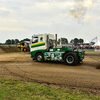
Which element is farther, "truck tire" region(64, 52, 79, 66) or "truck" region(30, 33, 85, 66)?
"truck" region(30, 33, 85, 66)

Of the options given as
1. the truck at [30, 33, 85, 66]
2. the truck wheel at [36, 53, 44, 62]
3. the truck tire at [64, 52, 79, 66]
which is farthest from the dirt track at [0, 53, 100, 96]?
the truck wheel at [36, 53, 44, 62]

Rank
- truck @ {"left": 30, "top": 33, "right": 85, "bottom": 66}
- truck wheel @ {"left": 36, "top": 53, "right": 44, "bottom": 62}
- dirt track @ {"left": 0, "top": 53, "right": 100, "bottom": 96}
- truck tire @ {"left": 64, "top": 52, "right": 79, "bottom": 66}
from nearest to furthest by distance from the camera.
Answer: dirt track @ {"left": 0, "top": 53, "right": 100, "bottom": 96}
truck tire @ {"left": 64, "top": 52, "right": 79, "bottom": 66}
truck @ {"left": 30, "top": 33, "right": 85, "bottom": 66}
truck wheel @ {"left": 36, "top": 53, "right": 44, "bottom": 62}

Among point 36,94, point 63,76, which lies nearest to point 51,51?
point 63,76

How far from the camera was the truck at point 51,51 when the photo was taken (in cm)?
929

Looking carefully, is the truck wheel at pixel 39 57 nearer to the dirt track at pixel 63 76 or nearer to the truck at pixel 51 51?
the truck at pixel 51 51

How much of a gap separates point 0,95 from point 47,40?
706 cm

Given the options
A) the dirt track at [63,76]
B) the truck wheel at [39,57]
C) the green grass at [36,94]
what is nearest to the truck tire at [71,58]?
the dirt track at [63,76]

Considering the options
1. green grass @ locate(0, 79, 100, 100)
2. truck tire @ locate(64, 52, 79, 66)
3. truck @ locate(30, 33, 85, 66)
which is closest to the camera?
green grass @ locate(0, 79, 100, 100)

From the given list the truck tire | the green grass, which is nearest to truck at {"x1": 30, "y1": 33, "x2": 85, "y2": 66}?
the truck tire

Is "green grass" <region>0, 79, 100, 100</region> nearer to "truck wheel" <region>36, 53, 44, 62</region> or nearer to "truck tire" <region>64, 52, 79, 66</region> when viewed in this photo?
"truck tire" <region>64, 52, 79, 66</region>

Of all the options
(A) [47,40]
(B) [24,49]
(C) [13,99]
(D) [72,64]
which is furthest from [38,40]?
(B) [24,49]

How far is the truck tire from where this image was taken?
9.06 metres

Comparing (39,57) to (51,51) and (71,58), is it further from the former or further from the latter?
(71,58)

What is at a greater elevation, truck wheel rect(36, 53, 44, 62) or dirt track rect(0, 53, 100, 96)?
truck wheel rect(36, 53, 44, 62)
